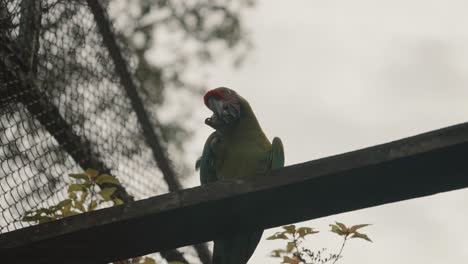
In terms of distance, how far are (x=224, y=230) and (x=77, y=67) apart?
245 cm

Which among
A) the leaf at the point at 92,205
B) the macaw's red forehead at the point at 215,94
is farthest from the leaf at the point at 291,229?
the leaf at the point at 92,205

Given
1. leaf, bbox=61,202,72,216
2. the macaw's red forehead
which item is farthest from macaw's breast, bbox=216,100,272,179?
leaf, bbox=61,202,72,216

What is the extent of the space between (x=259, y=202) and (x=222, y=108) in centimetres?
181

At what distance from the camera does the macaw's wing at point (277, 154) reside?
318 cm

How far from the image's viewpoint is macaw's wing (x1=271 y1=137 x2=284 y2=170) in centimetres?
318

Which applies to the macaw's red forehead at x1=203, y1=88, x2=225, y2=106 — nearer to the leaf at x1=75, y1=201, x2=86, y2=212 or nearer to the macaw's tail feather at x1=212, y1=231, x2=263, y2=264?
the leaf at x1=75, y1=201, x2=86, y2=212

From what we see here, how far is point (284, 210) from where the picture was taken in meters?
1.49

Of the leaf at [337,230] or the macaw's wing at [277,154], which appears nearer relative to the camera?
the leaf at [337,230]

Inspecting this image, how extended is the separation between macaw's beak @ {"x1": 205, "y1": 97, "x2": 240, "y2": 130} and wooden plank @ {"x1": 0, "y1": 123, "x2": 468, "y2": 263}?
5.50ft

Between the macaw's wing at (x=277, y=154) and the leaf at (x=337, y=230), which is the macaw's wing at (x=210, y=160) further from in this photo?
the leaf at (x=337, y=230)

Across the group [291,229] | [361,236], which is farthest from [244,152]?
[361,236]

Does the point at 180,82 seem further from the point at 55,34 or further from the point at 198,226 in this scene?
the point at 198,226

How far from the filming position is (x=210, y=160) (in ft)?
10.5

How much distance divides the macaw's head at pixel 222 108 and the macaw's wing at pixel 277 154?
26 cm
